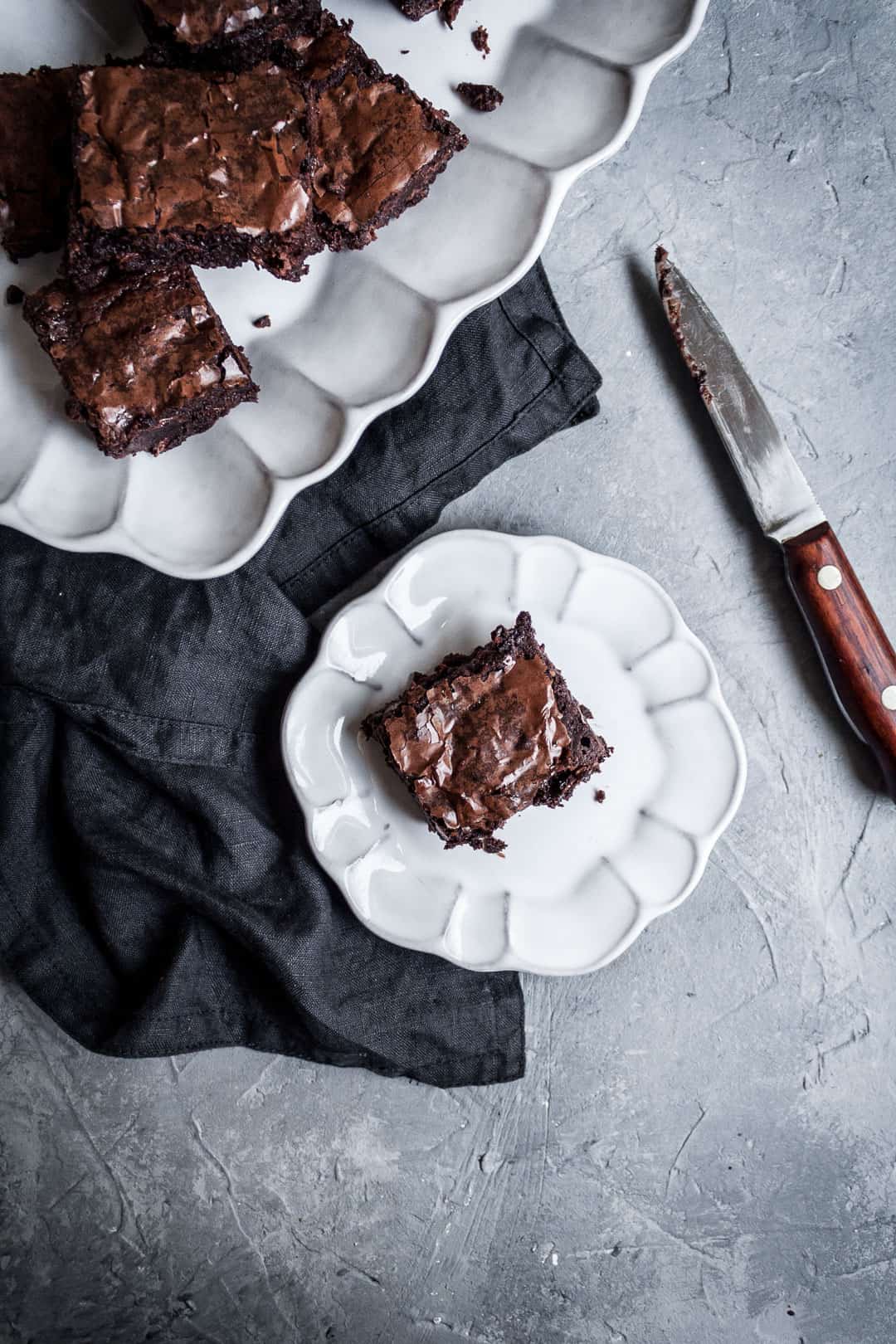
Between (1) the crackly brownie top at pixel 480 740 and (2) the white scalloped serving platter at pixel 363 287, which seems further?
(1) the crackly brownie top at pixel 480 740

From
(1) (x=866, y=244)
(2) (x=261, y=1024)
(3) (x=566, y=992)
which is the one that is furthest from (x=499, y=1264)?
(1) (x=866, y=244)

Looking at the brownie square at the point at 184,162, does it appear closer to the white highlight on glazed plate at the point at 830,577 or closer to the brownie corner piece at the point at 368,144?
the brownie corner piece at the point at 368,144

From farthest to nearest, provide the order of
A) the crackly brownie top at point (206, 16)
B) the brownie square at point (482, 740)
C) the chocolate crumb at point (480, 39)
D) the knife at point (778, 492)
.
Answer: the knife at point (778, 492), the brownie square at point (482, 740), the chocolate crumb at point (480, 39), the crackly brownie top at point (206, 16)

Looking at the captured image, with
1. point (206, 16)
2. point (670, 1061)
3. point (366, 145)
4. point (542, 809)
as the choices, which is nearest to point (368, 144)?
point (366, 145)

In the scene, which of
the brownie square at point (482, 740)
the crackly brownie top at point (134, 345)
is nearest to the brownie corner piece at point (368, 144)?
the crackly brownie top at point (134, 345)

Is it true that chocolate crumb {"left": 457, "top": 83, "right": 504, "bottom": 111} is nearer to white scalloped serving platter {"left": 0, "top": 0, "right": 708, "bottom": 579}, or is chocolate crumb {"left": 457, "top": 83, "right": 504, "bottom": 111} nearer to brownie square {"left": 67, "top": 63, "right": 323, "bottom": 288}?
white scalloped serving platter {"left": 0, "top": 0, "right": 708, "bottom": 579}

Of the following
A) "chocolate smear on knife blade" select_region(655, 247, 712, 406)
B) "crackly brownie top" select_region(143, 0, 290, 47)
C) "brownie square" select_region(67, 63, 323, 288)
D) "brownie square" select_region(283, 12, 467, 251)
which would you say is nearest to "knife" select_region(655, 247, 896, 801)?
"chocolate smear on knife blade" select_region(655, 247, 712, 406)

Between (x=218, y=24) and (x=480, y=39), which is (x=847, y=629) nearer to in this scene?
(x=480, y=39)

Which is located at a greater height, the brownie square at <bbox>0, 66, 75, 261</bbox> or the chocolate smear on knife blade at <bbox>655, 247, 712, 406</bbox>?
the brownie square at <bbox>0, 66, 75, 261</bbox>
